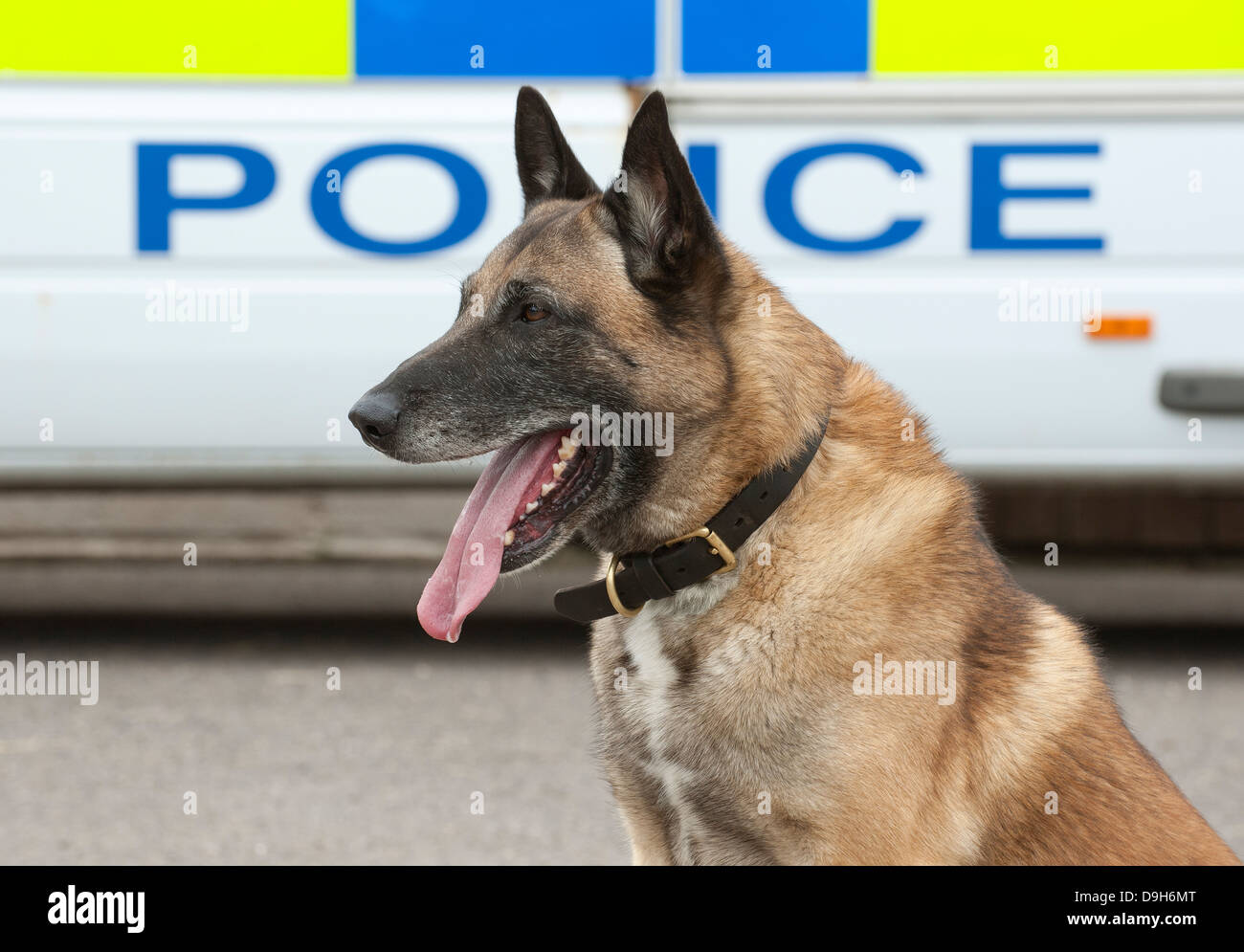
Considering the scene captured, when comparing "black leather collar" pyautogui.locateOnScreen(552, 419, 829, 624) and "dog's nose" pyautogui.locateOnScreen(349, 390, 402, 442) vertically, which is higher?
"dog's nose" pyautogui.locateOnScreen(349, 390, 402, 442)

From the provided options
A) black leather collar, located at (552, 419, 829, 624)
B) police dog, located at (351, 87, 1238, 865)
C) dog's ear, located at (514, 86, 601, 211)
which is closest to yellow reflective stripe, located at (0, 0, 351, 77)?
dog's ear, located at (514, 86, 601, 211)

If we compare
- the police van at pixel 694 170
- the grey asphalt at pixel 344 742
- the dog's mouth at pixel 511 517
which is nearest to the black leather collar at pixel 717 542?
the dog's mouth at pixel 511 517

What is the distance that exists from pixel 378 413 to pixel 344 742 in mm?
2149

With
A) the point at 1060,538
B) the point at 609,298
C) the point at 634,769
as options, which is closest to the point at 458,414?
the point at 609,298

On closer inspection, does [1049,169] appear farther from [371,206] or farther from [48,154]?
[48,154]

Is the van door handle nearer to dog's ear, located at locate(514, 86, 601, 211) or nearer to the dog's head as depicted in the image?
dog's ear, located at locate(514, 86, 601, 211)

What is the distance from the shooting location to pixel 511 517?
7.97ft

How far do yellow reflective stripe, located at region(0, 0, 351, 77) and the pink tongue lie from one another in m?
2.91

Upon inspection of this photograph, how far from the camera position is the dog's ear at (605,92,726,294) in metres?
2.39

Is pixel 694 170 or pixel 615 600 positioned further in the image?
pixel 694 170

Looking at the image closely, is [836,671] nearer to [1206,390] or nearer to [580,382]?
[580,382]

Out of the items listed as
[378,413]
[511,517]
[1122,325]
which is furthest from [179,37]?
[1122,325]

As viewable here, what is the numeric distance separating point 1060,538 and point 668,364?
377 cm

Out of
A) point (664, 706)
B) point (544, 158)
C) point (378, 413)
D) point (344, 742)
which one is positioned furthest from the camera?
point (344, 742)
